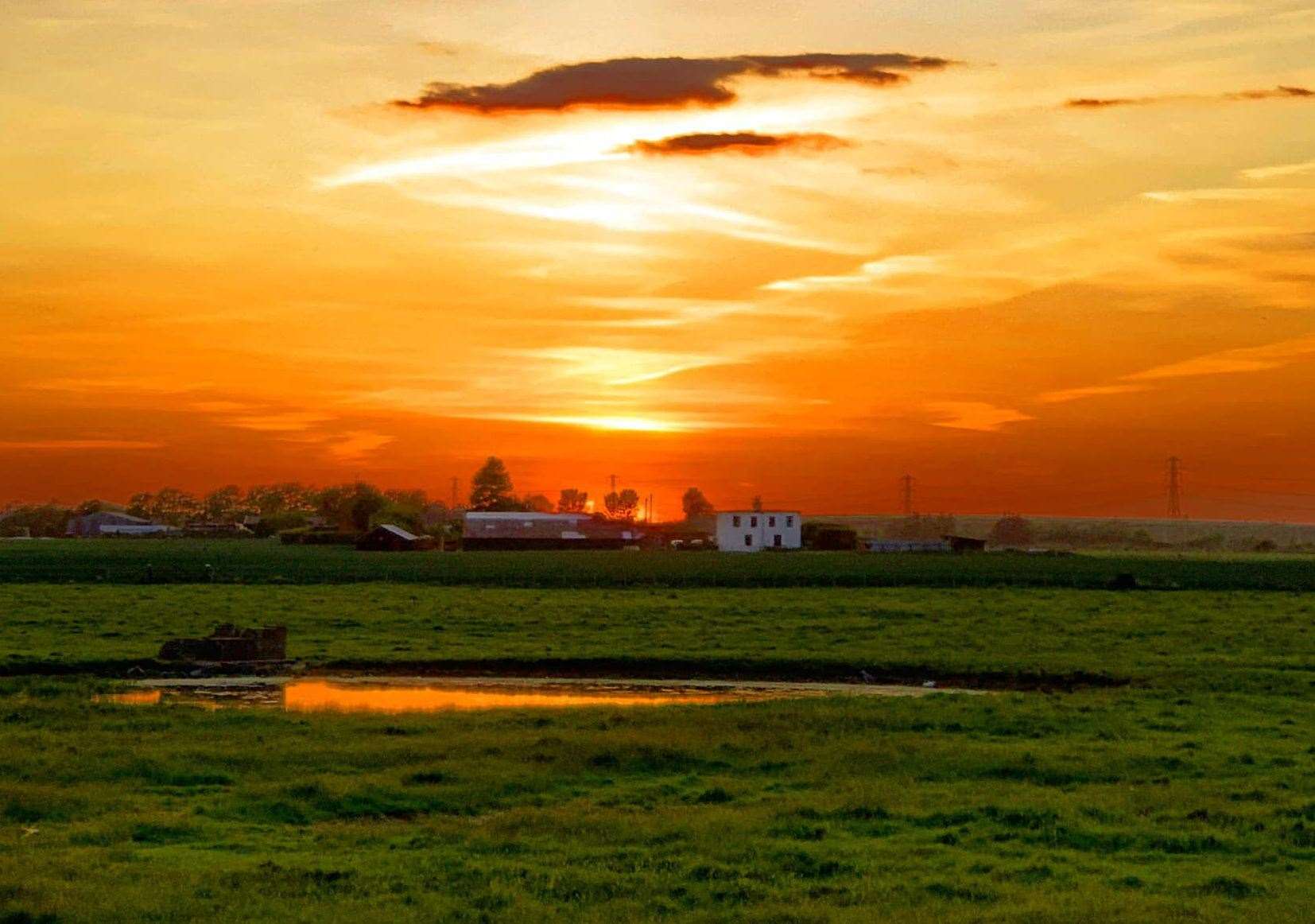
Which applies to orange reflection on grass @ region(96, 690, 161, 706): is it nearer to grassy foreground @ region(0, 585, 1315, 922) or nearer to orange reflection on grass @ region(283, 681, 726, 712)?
grassy foreground @ region(0, 585, 1315, 922)

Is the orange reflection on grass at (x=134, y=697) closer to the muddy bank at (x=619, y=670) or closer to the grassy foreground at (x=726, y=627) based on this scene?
the muddy bank at (x=619, y=670)

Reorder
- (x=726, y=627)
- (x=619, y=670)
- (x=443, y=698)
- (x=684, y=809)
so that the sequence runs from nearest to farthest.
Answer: (x=684, y=809) → (x=443, y=698) → (x=619, y=670) → (x=726, y=627)

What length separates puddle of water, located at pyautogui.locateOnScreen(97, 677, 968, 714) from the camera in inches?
1657

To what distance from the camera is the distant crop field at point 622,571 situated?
4178 inches

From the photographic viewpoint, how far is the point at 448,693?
1832 inches

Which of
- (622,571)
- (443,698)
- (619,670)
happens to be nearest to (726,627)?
(619,670)

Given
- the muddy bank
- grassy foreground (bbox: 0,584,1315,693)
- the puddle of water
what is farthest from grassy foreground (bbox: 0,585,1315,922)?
grassy foreground (bbox: 0,584,1315,693)

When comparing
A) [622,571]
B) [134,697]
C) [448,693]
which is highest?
[622,571]

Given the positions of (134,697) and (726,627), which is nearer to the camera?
(134,697)

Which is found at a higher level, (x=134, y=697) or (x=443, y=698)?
(x=134, y=697)

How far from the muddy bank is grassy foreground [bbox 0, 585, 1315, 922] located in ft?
12.0

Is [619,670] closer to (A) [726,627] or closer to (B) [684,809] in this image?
(A) [726,627]

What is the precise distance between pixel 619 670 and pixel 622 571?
67.6 m

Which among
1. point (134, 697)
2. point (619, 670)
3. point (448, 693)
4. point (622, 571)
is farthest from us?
point (622, 571)
